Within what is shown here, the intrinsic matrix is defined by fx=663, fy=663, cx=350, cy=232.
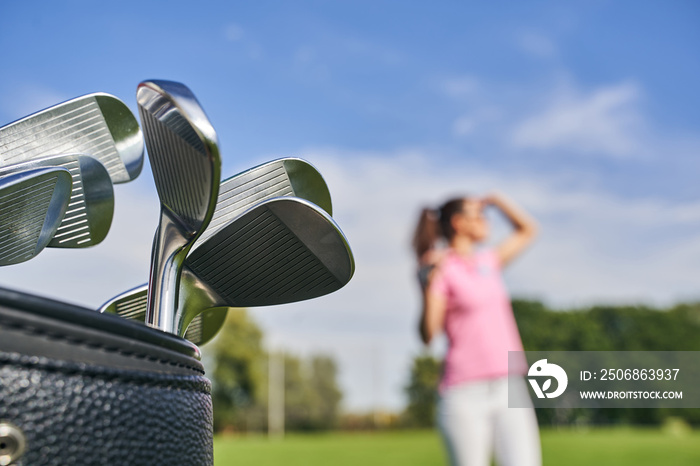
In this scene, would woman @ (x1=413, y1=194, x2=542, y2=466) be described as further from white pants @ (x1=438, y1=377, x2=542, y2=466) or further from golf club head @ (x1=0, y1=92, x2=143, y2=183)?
golf club head @ (x1=0, y1=92, x2=143, y2=183)

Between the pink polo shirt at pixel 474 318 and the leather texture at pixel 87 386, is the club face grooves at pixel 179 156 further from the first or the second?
the pink polo shirt at pixel 474 318

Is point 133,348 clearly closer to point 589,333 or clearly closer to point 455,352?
point 455,352

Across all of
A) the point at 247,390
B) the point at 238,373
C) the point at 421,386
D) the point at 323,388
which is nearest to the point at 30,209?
the point at 238,373

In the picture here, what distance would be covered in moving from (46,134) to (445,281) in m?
2.41

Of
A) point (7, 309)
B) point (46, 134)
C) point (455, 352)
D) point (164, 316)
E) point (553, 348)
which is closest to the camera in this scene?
point (7, 309)

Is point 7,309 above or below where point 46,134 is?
below

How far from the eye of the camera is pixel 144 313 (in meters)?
0.70

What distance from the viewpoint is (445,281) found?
116 inches

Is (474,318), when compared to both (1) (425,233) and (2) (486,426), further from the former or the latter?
(1) (425,233)

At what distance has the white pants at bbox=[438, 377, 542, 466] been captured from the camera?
262cm

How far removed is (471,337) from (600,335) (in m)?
43.0

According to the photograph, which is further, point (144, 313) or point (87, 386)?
point (144, 313)

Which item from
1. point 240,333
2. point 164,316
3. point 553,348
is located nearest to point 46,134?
point 164,316

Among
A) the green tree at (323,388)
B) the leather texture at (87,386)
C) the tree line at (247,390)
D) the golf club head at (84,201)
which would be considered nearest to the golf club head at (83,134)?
the golf club head at (84,201)
